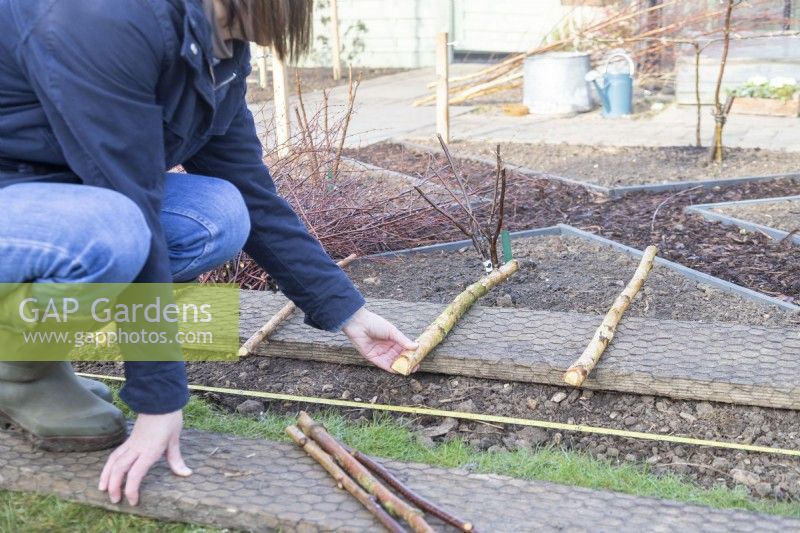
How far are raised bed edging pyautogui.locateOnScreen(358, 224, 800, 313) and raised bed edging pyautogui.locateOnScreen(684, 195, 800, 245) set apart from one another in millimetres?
697

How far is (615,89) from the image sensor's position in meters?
8.84

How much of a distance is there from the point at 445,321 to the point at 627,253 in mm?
1516

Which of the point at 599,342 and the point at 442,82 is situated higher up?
the point at 442,82

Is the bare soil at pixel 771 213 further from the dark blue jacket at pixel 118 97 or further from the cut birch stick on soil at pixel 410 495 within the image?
the dark blue jacket at pixel 118 97

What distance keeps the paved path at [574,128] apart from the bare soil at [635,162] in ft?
1.15


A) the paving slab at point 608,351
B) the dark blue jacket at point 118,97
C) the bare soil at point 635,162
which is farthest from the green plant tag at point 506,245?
the bare soil at point 635,162

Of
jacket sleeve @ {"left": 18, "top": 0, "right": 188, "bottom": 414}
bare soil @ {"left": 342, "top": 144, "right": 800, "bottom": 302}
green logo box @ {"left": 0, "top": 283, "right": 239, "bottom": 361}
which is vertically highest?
jacket sleeve @ {"left": 18, "top": 0, "right": 188, "bottom": 414}

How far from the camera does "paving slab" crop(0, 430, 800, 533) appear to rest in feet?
7.25

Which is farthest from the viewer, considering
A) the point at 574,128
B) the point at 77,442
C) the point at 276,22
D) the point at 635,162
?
the point at 574,128

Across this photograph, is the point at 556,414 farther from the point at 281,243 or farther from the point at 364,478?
the point at 281,243

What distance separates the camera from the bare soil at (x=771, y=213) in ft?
15.9

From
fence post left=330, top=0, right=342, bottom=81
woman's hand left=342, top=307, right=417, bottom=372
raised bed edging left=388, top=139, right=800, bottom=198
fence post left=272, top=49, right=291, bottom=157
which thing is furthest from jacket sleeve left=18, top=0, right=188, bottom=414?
fence post left=330, top=0, right=342, bottom=81

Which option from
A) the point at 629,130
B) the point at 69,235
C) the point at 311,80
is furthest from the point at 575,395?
the point at 311,80

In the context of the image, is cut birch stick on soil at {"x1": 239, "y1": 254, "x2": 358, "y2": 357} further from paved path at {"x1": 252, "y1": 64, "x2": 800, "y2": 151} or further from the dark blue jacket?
paved path at {"x1": 252, "y1": 64, "x2": 800, "y2": 151}
